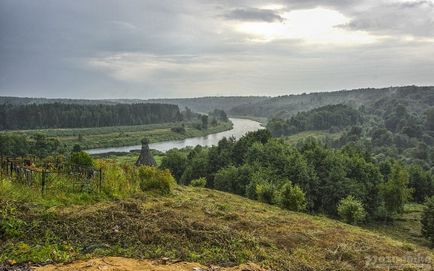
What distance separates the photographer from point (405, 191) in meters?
43.0

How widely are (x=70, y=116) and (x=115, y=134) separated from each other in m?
26.9

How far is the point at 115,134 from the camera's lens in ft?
435

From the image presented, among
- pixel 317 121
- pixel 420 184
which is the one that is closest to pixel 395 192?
pixel 420 184

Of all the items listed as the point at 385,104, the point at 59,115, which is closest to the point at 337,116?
the point at 385,104

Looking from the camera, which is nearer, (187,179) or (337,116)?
(187,179)

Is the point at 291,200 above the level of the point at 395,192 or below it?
above

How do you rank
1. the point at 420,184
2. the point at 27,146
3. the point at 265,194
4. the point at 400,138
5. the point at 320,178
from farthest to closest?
the point at 400,138, the point at 27,146, the point at 420,184, the point at 320,178, the point at 265,194

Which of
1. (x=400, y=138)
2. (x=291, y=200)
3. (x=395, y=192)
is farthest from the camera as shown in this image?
(x=400, y=138)

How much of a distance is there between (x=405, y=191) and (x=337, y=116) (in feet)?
392

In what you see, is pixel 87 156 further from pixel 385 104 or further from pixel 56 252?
pixel 385 104

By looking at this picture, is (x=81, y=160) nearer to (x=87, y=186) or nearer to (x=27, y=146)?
(x=87, y=186)

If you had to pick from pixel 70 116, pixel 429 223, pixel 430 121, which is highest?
pixel 70 116

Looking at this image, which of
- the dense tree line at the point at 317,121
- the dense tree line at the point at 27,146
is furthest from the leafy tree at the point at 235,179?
the dense tree line at the point at 317,121

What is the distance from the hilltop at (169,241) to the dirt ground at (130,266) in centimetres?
33
